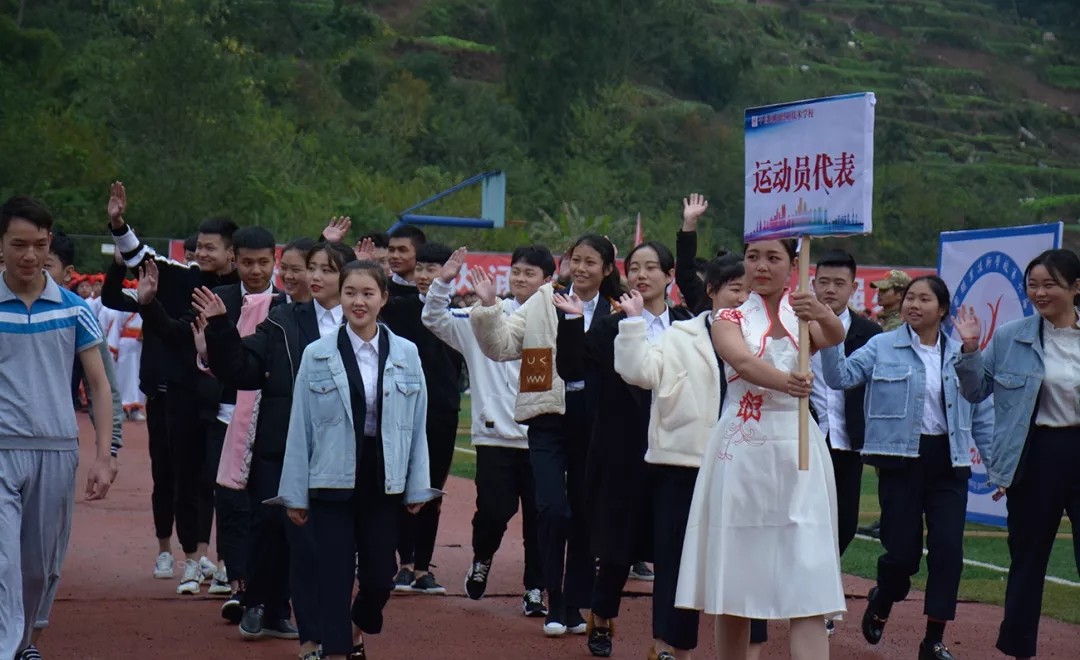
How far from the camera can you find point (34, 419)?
21.6ft

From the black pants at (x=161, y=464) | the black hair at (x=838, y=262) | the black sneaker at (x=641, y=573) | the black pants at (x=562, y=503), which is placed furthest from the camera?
the black sneaker at (x=641, y=573)

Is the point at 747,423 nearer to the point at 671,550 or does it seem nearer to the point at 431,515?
the point at 671,550

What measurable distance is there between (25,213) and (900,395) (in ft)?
14.8

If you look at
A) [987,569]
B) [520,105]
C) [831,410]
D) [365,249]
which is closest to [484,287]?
[365,249]

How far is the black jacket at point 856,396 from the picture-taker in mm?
9039

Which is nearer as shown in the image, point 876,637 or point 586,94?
A: point 876,637

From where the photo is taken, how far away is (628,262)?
8234 mm

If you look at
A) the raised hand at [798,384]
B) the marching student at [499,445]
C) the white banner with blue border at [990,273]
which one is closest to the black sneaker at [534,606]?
the marching student at [499,445]

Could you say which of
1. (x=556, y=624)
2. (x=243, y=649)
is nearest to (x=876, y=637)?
(x=556, y=624)

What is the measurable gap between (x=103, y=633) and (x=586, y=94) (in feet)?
272

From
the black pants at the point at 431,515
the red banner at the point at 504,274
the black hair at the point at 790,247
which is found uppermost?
the red banner at the point at 504,274

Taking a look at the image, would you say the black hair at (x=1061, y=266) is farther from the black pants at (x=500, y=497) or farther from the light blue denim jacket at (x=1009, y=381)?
the black pants at (x=500, y=497)

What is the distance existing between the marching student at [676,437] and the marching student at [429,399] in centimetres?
300

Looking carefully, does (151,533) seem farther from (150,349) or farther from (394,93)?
(394,93)
